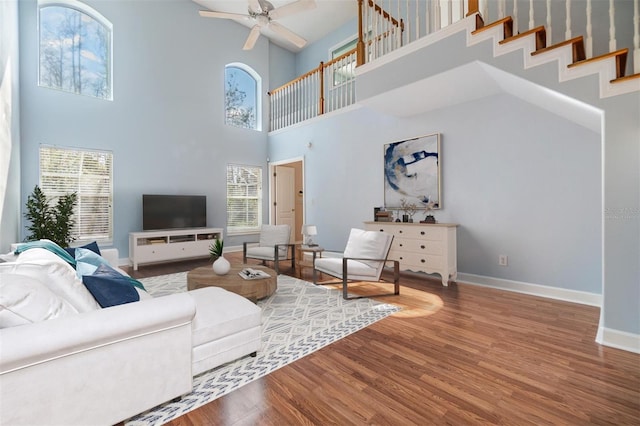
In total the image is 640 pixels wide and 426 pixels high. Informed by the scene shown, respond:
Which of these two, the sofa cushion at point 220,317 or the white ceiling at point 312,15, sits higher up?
the white ceiling at point 312,15

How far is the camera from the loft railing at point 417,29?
300 cm

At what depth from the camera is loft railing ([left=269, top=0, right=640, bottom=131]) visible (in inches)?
118

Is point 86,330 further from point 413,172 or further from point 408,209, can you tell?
point 413,172

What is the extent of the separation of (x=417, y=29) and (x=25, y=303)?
4.35 metres

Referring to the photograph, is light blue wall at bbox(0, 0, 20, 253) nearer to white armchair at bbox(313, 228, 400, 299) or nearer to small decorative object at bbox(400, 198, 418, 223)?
white armchair at bbox(313, 228, 400, 299)

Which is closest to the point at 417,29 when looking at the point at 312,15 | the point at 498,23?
the point at 498,23

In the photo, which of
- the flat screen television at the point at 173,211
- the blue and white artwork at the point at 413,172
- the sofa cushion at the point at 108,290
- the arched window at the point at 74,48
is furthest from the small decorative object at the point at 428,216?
the arched window at the point at 74,48

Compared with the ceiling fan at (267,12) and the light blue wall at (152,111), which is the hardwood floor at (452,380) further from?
the light blue wall at (152,111)

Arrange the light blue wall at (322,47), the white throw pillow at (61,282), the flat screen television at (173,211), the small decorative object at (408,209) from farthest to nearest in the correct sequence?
1. the light blue wall at (322,47)
2. the flat screen television at (173,211)
3. the small decorative object at (408,209)
4. the white throw pillow at (61,282)

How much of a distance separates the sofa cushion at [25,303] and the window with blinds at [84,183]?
15.3ft

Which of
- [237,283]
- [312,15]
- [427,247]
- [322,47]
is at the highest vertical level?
[312,15]

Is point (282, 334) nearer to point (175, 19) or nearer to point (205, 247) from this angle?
point (205, 247)

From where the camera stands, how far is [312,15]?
6.73m

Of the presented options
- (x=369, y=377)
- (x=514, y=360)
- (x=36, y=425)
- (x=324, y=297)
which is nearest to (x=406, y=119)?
→ (x=324, y=297)
